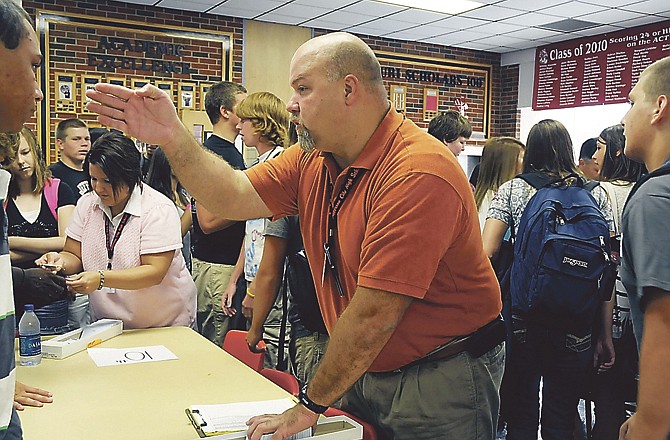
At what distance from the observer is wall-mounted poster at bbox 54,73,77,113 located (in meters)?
6.73

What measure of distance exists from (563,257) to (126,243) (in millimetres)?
1827

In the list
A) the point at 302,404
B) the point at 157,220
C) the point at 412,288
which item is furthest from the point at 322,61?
the point at 157,220

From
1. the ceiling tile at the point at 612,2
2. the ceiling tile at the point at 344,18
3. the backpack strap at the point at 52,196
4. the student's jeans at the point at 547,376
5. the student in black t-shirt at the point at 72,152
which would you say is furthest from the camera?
the ceiling tile at the point at 344,18

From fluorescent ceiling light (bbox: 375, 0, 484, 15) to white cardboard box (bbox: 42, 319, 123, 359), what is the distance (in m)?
5.08

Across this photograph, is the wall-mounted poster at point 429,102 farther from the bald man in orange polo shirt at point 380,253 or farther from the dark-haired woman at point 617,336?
the bald man in orange polo shirt at point 380,253

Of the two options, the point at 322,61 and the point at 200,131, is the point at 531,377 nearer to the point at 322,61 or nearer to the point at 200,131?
the point at 322,61

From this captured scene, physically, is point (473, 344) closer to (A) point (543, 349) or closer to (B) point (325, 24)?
(A) point (543, 349)

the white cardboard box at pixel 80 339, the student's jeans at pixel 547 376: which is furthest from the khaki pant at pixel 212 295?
the student's jeans at pixel 547 376

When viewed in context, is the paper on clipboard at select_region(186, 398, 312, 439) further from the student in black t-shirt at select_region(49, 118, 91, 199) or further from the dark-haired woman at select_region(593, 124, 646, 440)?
the student in black t-shirt at select_region(49, 118, 91, 199)

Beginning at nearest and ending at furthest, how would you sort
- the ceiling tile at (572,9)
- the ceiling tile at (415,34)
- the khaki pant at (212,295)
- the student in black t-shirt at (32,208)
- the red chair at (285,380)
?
the red chair at (285,380), the student in black t-shirt at (32,208), the khaki pant at (212,295), the ceiling tile at (572,9), the ceiling tile at (415,34)

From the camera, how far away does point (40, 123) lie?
6699 millimetres

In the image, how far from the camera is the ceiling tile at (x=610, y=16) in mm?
6939

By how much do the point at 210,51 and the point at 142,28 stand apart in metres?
0.80

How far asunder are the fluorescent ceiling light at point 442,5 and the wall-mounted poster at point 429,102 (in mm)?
2025
